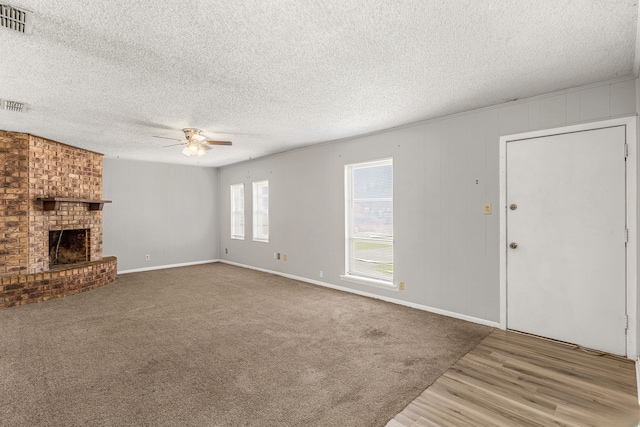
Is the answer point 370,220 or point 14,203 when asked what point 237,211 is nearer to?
point 14,203

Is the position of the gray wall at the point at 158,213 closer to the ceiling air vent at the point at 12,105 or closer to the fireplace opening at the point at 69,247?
the fireplace opening at the point at 69,247

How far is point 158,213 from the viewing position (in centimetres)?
710

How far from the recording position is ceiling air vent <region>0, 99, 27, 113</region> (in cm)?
315

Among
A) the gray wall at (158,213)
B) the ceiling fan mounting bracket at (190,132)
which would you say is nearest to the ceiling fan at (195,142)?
the ceiling fan mounting bracket at (190,132)

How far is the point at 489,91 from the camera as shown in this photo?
3.03 m

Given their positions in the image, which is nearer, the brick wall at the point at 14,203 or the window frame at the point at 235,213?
the brick wall at the point at 14,203

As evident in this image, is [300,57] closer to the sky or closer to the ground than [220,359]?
closer to the sky

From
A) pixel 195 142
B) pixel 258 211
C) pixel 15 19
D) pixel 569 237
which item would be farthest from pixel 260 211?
pixel 569 237

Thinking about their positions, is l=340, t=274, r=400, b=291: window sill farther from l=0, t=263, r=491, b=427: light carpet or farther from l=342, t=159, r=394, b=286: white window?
l=0, t=263, r=491, b=427: light carpet

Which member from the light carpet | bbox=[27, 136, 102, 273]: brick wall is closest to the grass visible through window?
the light carpet

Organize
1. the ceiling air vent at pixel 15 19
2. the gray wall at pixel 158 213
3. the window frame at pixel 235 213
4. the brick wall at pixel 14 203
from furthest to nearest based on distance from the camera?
the window frame at pixel 235 213, the gray wall at pixel 158 213, the brick wall at pixel 14 203, the ceiling air vent at pixel 15 19

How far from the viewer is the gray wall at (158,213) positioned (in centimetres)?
648

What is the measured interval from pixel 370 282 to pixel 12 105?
476 centimetres

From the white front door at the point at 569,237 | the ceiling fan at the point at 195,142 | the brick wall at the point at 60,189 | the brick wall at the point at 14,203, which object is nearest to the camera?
the white front door at the point at 569,237
